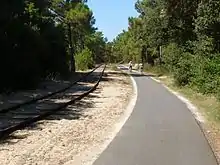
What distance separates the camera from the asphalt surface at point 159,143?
9773 mm

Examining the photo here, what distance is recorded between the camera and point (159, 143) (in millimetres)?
11703

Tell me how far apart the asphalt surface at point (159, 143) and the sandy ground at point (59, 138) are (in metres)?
0.68

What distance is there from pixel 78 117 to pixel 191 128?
477cm

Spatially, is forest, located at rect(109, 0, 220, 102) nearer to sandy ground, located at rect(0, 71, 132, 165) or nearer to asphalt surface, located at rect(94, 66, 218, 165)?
asphalt surface, located at rect(94, 66, 218, 165)

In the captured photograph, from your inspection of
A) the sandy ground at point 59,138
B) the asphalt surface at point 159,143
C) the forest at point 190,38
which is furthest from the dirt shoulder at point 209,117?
the sandy ground at point 59,138

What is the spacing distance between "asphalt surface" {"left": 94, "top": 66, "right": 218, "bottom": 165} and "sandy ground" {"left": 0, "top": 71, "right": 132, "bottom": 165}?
68 centimetres

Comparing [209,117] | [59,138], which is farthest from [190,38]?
[59,138]

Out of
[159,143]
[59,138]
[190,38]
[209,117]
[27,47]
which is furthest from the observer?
[190,38]

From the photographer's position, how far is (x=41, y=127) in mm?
14805

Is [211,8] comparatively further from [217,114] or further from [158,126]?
[158,126]

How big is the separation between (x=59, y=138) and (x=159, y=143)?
271cm

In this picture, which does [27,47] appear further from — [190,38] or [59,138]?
[59,138]

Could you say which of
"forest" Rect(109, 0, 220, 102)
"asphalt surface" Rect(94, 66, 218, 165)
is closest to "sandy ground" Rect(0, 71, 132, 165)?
"asphalt surface" Rect(94, 66, 218, 165)

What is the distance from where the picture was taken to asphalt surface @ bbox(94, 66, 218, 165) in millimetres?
9773
